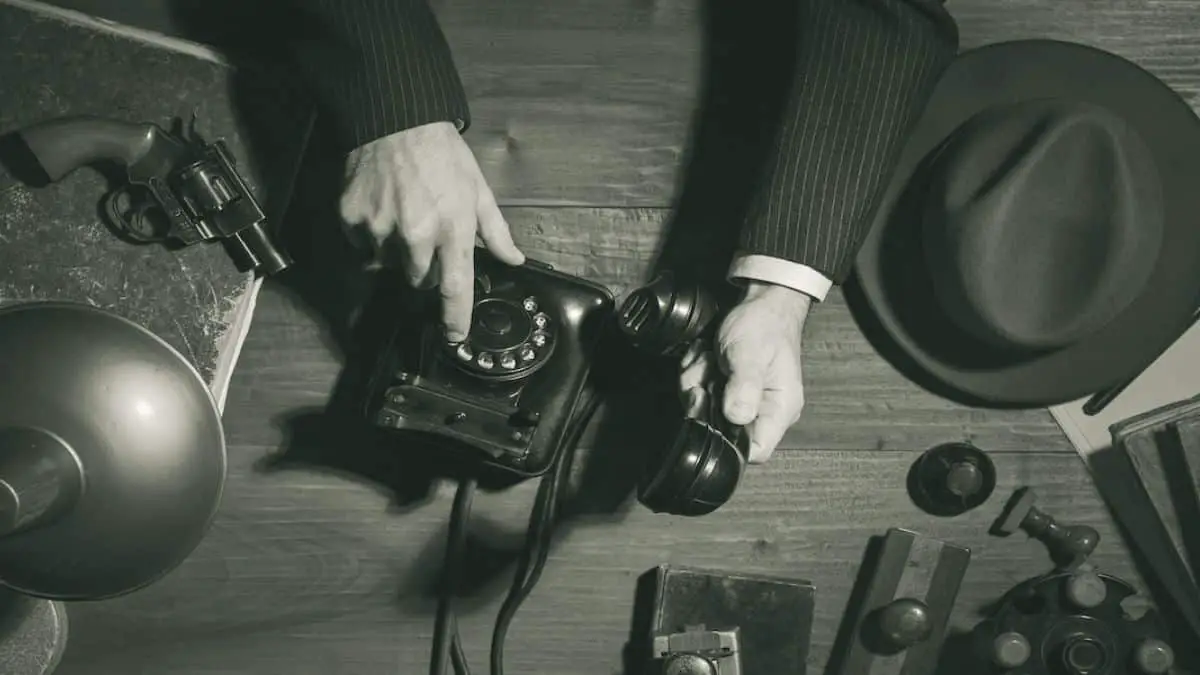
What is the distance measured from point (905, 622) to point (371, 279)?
720 mm

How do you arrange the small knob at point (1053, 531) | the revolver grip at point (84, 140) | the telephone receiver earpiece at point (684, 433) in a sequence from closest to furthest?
1. the telephone receiver earpiece at point (684, 433)
2. the revolver grip at point (84, 140)
3. the small knob at point (1053, 531)

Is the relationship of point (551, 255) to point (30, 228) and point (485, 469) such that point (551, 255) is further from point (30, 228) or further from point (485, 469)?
point (30, 228)

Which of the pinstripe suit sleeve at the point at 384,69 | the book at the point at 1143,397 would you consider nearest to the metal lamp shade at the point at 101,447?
the pinstripe suit sleeve at the point at 384,69

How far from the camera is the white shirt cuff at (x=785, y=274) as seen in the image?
1087 millimetres

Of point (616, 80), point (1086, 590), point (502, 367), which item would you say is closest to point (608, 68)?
point (616, 80)

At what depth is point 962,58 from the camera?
123 cm

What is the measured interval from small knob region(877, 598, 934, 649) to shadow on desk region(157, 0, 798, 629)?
0.32 m

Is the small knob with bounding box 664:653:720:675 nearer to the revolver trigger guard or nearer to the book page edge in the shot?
the book page edge

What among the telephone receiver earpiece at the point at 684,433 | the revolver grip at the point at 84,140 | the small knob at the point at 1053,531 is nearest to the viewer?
the telephone receiver earpiece at the point at 684,433

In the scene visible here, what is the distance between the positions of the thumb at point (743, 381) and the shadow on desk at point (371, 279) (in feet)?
0.81

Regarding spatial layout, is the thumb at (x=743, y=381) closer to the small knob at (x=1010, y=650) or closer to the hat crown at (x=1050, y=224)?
the hat crown at (x=1050, y=224)

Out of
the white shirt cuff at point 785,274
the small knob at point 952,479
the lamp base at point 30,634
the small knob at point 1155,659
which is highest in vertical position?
the white shirt cuff at point 785,274

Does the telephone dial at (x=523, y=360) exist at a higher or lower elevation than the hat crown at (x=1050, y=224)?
lower

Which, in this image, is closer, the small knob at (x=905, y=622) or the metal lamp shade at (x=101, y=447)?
the metal lamp shade at (x=101, y=447)
